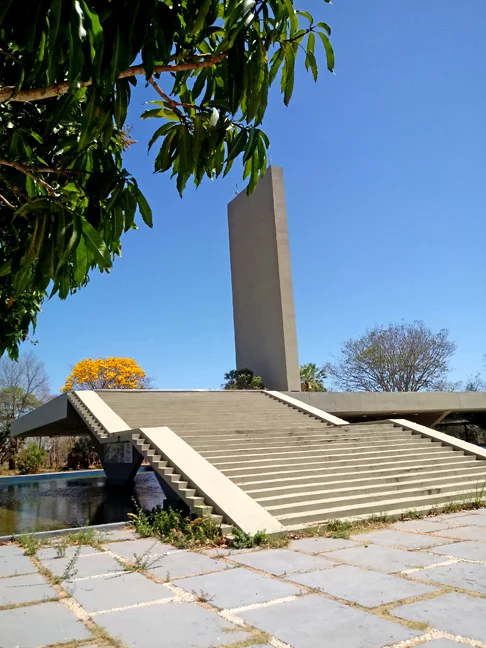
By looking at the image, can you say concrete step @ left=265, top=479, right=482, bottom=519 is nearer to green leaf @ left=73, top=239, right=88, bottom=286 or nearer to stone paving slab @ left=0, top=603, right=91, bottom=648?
stone paving slab @ left=0, top=603, right=91, bottom=648

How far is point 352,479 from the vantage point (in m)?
8.12

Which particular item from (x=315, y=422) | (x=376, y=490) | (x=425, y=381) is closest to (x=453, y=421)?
(x=425, y=381)

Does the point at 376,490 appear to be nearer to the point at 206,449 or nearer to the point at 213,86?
the point at 206,449

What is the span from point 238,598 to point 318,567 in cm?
104

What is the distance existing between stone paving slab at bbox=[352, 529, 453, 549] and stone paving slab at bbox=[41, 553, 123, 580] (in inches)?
95.6

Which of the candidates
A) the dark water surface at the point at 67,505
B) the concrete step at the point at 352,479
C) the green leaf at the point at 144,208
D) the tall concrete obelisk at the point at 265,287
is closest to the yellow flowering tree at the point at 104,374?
the tall concrete obelisk at the point at 265,287

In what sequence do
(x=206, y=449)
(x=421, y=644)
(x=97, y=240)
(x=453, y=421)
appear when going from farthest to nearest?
(x=453, y=421)
(x=206, y=449)
(x=421, y=644)
(x=97, y=240)

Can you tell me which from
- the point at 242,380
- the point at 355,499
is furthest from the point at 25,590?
the point at 242,380

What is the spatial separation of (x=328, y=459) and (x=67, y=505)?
18.9ft

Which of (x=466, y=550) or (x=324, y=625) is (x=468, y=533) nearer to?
(x=466, y=550)

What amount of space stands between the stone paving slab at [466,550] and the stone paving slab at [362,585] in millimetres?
952

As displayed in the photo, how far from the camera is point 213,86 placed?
2.44 m

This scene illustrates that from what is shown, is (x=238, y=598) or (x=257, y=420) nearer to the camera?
(x=238, y=598)

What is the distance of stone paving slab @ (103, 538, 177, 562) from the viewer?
4812 millimetres
